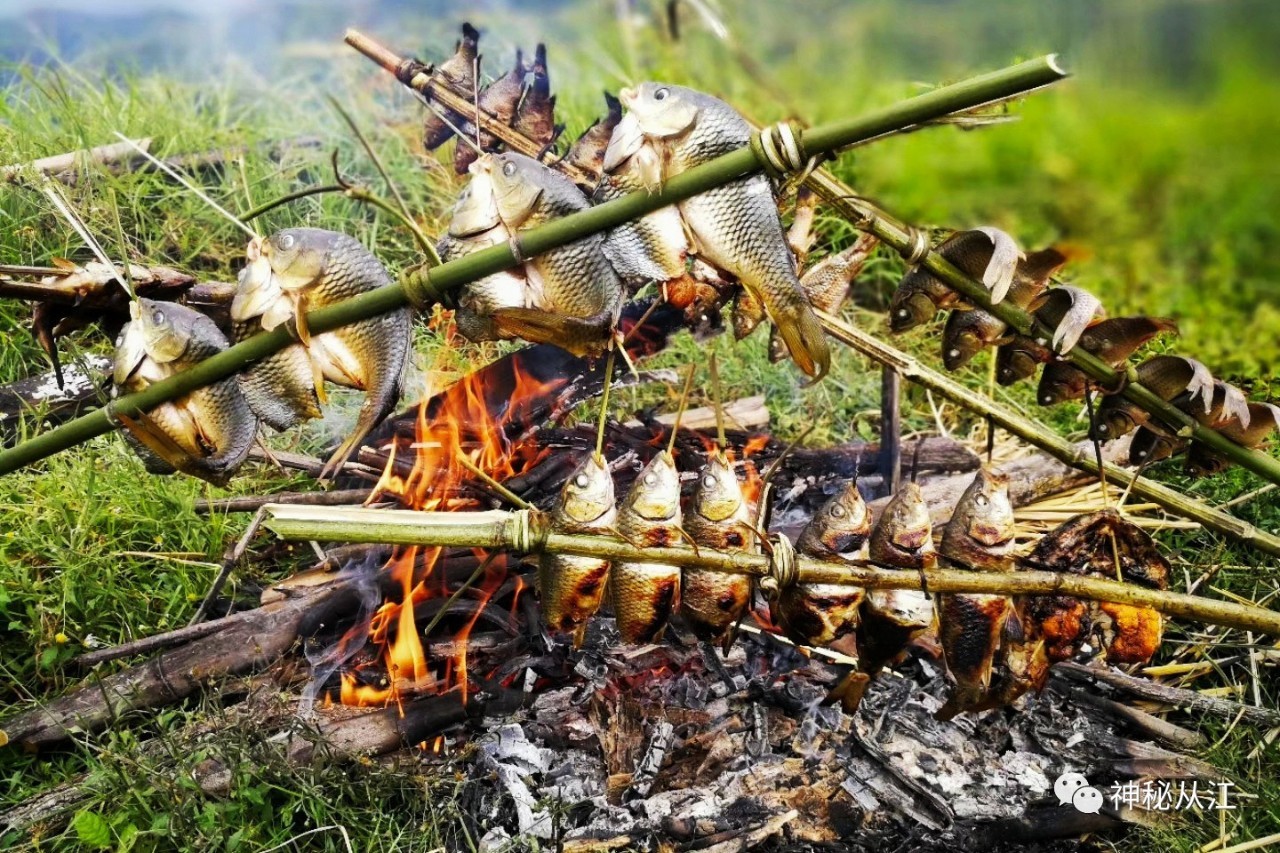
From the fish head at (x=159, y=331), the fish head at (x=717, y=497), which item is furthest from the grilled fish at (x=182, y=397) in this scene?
the fish head at (x=717, y=497)

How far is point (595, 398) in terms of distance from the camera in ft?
11.9

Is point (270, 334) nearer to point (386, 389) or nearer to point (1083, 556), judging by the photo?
point (386, 389)

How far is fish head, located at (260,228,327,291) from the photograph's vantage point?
4.61 feet

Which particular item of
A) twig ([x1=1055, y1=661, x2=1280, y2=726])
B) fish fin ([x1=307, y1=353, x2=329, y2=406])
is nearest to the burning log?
fish fin ([x1=307, y1=353, x2=329, y2=406])

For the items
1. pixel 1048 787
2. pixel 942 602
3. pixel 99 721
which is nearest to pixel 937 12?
pixel 942 602

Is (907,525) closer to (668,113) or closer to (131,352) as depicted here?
(668,113)

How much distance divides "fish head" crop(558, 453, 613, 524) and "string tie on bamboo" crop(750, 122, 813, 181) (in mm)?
614

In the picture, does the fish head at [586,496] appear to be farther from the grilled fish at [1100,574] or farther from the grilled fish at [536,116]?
the grilled fish at [536,116]

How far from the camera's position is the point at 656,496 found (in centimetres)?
161

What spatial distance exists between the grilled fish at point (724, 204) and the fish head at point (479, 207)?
0.18 meters

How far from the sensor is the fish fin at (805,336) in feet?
4.80

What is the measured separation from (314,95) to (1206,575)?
4962 mm

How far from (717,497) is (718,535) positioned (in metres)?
0.07

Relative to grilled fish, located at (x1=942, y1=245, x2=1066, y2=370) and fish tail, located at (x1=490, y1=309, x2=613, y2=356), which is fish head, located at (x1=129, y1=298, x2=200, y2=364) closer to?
fish tail, located at (x1=490, y1=309, x2=613, y2=356)
